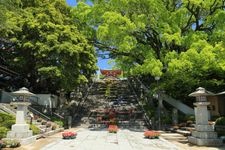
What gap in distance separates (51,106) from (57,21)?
8.11 m

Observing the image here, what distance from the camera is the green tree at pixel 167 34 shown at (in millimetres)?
20062

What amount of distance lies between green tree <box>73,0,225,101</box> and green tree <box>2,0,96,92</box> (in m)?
1.89

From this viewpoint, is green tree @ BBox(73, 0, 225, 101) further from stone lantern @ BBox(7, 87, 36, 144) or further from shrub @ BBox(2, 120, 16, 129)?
shrub @ BBox(2, 120, 16, 129)

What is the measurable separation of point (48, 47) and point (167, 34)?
942cm

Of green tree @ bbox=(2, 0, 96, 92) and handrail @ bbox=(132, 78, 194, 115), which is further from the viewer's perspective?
handrail @ bbox=(132, 78, 194, 115)

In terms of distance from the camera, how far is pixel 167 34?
20703 mm

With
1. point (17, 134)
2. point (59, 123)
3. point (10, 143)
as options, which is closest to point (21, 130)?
point (17, 134)

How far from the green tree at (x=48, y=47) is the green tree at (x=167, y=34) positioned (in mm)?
1889

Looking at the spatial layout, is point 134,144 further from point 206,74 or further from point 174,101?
point 174,101

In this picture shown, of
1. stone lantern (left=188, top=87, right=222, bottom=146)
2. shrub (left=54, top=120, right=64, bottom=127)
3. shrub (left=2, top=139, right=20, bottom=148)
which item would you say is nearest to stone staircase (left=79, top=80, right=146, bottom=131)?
shrub (left=54, top=120, right=64, bottom=127)

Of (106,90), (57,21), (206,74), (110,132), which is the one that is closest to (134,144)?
(110,132)

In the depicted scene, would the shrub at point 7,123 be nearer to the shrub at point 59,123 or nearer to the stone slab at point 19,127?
the stone slab at point 19,127

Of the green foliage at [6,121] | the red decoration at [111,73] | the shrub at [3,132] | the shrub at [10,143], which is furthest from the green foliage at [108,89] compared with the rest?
the shrub at [10,143]

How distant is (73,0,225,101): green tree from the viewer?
20.1 meters
